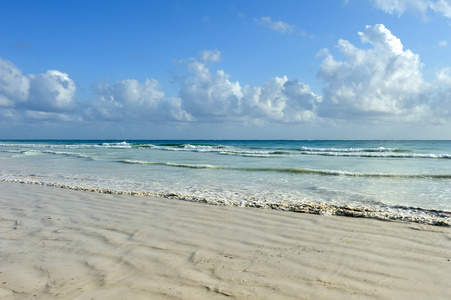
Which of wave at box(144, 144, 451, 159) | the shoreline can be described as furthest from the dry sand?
wave at box(144, 144, 451, 159)

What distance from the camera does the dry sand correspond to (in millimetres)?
3316

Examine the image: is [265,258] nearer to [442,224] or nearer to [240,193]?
[442,224]

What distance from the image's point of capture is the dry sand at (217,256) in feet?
10.9

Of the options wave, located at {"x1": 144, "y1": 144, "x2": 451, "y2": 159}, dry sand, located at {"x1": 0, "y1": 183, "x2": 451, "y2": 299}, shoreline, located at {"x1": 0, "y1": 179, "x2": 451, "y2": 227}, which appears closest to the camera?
dry sand, located at {"x1": 0, "y1": 183, "x2": 451, "y2": 299}

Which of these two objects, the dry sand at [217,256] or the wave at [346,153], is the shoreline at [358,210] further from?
the wave at [346,153]

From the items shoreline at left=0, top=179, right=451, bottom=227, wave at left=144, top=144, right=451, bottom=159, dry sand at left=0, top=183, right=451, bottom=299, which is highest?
wave at left=144, top=144, right=451, bottom=159

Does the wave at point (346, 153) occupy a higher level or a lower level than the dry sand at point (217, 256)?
higher

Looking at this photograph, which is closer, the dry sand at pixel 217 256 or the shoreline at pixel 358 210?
the dry sand at pixel 217 256

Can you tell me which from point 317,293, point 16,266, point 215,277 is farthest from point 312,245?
point 16,266

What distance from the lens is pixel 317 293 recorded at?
324 cm

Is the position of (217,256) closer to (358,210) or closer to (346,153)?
(358,210)

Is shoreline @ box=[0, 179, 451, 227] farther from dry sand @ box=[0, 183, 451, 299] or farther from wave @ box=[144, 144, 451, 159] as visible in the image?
wave @ box=[144, 144, 451, 159]

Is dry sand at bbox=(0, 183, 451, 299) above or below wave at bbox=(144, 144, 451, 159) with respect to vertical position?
below

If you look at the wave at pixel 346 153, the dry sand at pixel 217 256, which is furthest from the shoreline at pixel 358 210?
the wave at pixel 346 153
